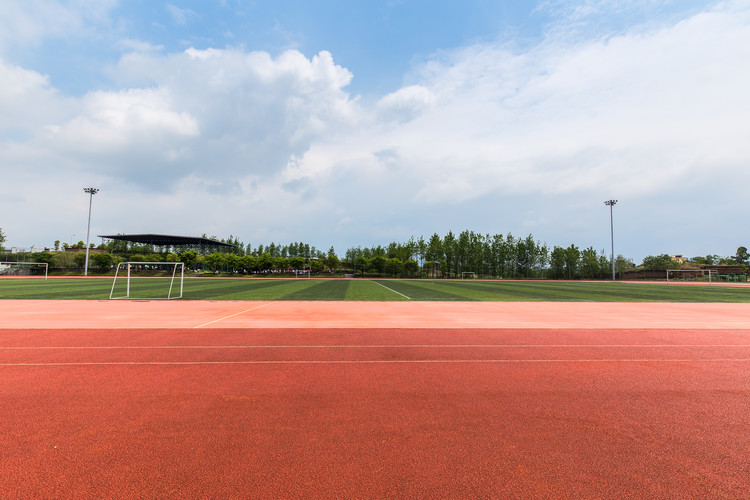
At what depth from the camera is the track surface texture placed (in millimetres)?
3205

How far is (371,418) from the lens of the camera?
14.9 feet

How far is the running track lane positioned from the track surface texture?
0.08 ft

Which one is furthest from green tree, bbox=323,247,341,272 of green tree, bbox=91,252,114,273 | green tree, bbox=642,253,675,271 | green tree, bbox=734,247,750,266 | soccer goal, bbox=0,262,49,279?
green tree, bbox=734,247,750,266

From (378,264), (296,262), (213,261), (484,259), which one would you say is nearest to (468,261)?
(484,259)

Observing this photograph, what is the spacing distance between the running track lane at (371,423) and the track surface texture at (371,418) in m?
0.02

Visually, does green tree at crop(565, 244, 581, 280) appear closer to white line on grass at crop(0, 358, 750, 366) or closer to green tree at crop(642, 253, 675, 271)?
green tree at crop(642, 253, 675, 271)

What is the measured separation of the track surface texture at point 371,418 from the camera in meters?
3.21

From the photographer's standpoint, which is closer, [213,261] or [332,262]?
[213,261]

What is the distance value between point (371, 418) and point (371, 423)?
149 mm

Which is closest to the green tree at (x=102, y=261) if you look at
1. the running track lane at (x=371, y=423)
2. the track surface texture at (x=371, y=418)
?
the track surface texture at (x=371, y=418)

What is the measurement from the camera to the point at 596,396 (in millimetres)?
5375

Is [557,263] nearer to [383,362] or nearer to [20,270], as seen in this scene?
[383,362]

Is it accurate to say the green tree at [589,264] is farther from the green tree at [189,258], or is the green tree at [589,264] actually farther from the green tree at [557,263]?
the green tree at [189,258]

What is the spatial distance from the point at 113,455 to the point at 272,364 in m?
3.50
